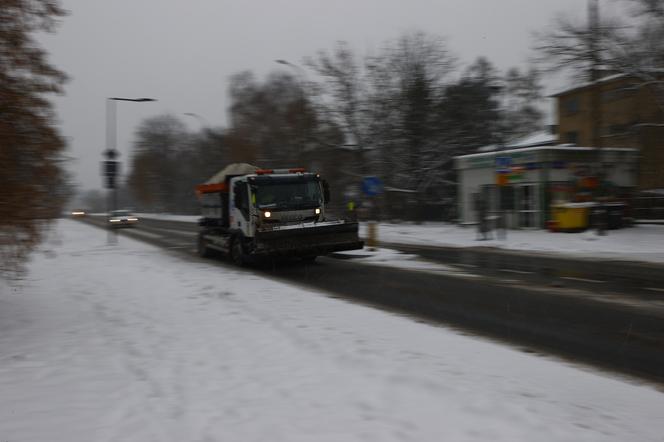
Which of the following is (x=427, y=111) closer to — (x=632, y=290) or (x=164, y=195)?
(x=632, y=290)

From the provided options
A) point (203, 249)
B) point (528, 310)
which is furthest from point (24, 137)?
point (203, 249)

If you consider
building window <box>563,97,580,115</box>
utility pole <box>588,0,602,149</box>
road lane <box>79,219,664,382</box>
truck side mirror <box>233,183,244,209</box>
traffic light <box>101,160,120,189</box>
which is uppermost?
building window <box>563,97,580,115</box>

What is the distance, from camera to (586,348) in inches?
228

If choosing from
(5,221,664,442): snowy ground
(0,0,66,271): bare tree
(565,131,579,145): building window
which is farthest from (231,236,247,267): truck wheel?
(565,131,579,145): building window

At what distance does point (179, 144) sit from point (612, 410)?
95275 millimetres

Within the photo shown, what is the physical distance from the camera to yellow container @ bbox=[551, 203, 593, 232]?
20.6 m

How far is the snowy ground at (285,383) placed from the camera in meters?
3.68

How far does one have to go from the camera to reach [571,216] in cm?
2088

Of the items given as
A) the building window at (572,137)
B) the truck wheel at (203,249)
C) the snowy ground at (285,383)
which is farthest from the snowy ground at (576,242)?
the building window at (572,137)

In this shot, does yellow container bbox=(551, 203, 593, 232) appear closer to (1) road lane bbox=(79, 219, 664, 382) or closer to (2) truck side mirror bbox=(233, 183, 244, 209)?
(1) road lane bbox=(79, 219, 664, 382)

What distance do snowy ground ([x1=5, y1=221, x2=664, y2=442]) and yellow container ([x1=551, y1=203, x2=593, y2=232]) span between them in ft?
51.5

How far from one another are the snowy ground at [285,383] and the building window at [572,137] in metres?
42.6

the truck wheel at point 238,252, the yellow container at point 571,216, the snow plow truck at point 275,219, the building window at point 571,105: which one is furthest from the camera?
the building window at point 571,105

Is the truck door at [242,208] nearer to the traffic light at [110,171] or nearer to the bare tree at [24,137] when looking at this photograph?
the bare tree at [24,137]
